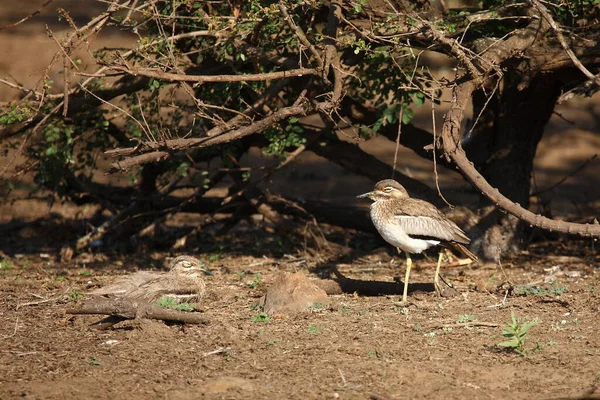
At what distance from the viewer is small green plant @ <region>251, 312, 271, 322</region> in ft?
21.1

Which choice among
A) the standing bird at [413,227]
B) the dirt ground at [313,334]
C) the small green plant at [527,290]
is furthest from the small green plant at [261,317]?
the small green plant at [527,290]

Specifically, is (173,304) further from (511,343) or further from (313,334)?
(511,343)

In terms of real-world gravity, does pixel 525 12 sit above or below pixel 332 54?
above

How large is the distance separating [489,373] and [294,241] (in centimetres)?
441

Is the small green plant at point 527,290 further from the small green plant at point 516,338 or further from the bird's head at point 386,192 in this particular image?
the small green plant at point 516,338

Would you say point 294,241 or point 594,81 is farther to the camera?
point 294,241

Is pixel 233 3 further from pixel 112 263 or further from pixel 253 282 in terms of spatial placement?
pixel 112 263

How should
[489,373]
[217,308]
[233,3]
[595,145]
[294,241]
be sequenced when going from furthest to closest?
1. [595,145]
2. [294,241]
3. [233,3]
4. [217,308]
5. [489,373]

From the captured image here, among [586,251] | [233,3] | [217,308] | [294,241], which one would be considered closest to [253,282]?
[217,308]

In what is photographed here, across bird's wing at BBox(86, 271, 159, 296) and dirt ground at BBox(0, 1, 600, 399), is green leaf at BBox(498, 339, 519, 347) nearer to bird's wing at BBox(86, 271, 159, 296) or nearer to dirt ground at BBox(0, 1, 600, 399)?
dirt ground at BBox(0, 1, 600, 399)

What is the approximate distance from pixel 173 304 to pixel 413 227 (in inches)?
80.6

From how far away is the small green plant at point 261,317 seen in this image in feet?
21.1

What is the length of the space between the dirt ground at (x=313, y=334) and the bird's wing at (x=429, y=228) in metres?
0.43

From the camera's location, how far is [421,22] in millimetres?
6637
